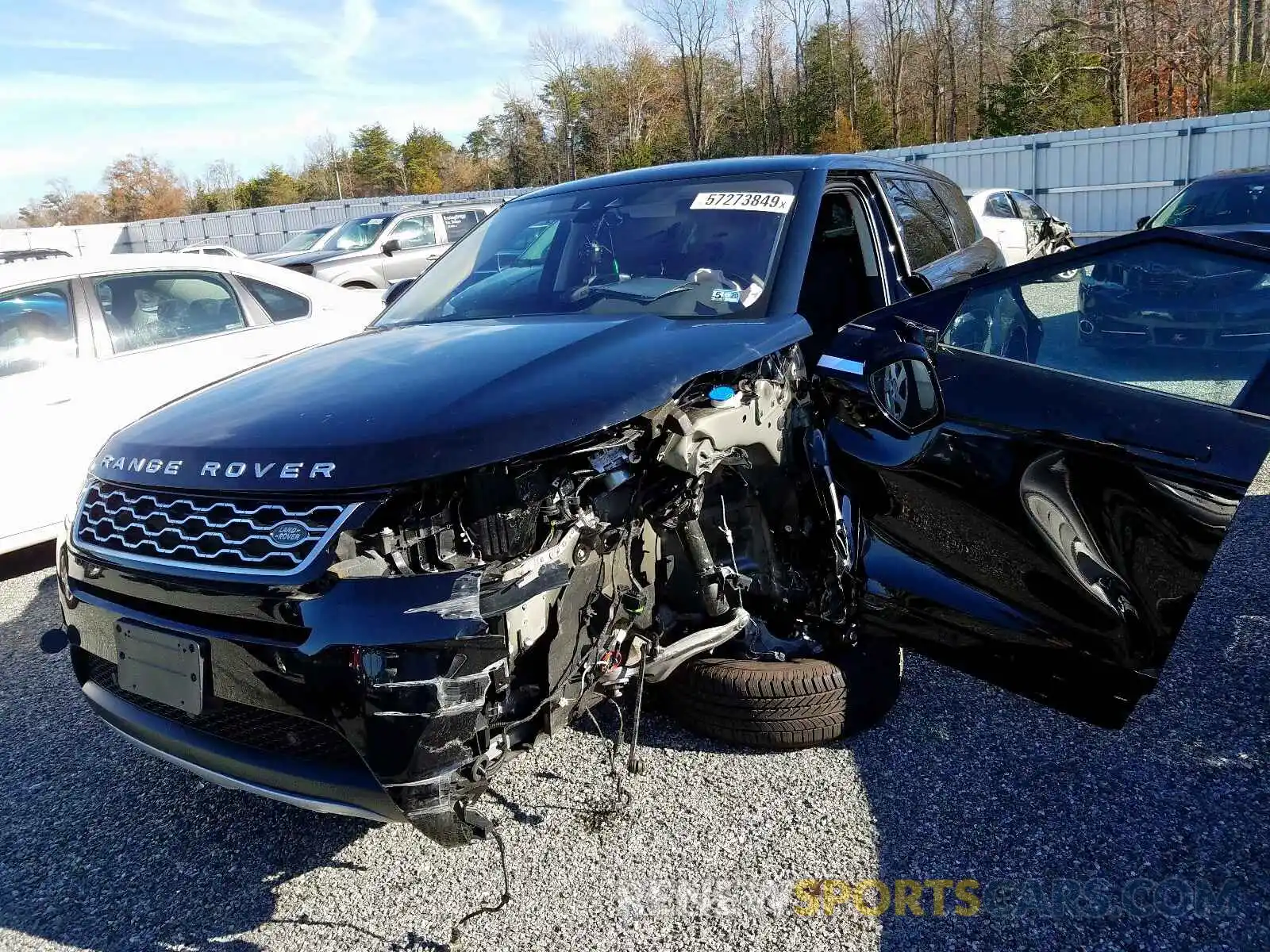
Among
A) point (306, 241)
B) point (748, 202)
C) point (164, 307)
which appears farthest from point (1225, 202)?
point (306, 241)

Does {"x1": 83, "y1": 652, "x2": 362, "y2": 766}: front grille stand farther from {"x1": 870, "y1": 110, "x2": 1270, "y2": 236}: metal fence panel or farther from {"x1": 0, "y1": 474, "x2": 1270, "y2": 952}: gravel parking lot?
{"x1": 870, "y1": 110, "x2": 1270, "y2": 236}: metal fence panel

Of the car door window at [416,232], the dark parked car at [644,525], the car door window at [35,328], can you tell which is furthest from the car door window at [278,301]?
the car door window at [416,232]

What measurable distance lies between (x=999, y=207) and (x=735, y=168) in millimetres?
10391

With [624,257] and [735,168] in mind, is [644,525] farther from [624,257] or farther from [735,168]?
[735,168]

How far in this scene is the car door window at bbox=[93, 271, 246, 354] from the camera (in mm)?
5102

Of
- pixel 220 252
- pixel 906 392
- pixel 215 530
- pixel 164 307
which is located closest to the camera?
pixel 215 530

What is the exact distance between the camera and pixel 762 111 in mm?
36656

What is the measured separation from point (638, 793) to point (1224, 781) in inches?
65.0

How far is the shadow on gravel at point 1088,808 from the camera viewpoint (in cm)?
208

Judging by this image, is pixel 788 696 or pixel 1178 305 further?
pixel 788 696

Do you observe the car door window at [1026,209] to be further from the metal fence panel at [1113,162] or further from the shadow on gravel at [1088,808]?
the shadow on gravel at [1088,808]

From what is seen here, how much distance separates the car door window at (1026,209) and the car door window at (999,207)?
15 centimetres

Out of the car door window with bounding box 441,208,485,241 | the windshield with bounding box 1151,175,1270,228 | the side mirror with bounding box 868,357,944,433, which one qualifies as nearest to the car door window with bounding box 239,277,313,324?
the side mirror with bounding box 868,357,944,433

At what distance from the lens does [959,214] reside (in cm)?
505
